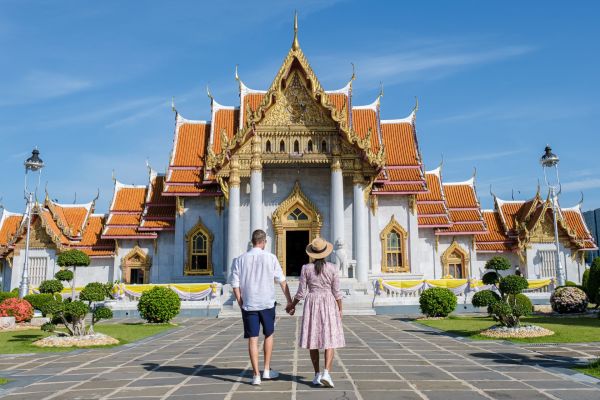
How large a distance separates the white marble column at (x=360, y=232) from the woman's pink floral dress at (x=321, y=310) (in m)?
17.3

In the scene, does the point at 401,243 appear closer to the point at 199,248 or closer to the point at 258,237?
the point at 199,248

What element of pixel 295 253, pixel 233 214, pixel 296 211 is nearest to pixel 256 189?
pixel 233 214

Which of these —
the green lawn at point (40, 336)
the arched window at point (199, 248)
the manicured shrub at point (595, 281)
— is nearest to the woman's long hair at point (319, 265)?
the green lawn at point (40, 336)

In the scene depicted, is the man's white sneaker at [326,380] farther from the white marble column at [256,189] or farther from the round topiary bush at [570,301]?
the white marble column at [256,189]

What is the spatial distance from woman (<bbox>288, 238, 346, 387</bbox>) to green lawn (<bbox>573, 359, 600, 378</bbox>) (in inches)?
127

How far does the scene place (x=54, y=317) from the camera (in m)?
12.3

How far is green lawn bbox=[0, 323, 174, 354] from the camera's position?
11.3 metres

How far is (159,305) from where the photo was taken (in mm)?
17000

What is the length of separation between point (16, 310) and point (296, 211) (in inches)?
483

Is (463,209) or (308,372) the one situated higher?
(463,209)

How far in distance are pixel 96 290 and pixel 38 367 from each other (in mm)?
4425

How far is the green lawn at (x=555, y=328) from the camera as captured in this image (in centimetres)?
1152

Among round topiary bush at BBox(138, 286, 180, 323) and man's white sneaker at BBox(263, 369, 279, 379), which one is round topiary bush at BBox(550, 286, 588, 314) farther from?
man's white sneaker at BBox(263, 369, 279, 379)

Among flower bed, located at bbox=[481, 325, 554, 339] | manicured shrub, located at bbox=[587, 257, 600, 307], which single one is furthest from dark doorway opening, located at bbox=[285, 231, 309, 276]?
flower bed, located at bbox=[481, 325, 554, 339]
